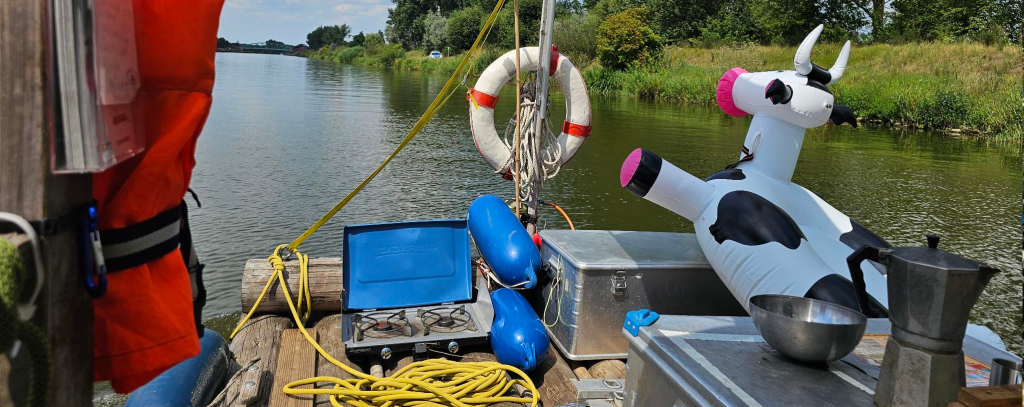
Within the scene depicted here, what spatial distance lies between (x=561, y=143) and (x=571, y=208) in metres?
3.80

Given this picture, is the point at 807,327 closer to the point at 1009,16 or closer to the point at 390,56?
the point at 1009,16

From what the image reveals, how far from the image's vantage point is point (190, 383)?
10.5 ft

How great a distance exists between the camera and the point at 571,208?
9281mm

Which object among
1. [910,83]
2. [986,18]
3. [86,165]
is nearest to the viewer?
[86,165]

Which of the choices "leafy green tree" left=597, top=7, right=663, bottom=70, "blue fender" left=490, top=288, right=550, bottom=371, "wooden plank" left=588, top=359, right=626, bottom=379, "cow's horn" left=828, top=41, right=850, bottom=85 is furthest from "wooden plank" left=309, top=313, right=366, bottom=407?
"leafy green tree" left=597, top=7, right=663, bottom=70

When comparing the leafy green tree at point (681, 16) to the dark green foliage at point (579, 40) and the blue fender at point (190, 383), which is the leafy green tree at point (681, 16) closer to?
the dark green foliage at point (579, 40)

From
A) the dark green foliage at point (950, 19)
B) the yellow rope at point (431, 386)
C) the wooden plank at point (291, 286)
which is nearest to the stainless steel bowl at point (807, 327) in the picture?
the yellow rope at point (431, 386)

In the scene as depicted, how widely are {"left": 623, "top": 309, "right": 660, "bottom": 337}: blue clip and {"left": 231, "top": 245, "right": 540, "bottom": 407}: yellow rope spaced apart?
0.90 metres

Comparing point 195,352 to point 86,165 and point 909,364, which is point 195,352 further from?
point 909,364

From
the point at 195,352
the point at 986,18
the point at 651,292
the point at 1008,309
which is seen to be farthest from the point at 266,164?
the point at 986,18

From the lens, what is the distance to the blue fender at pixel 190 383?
3049mm

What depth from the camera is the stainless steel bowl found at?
6.59 feet

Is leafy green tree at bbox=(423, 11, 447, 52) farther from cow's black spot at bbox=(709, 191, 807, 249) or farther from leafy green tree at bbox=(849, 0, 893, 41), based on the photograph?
cow's black spot at bbox=(709, 191, 807, 249)

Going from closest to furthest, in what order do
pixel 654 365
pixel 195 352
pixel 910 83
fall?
pixel 195 352, pixel 654 365, pixel 910 83
